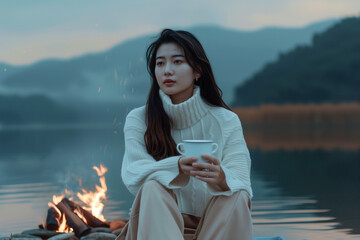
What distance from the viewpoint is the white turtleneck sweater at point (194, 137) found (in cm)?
288

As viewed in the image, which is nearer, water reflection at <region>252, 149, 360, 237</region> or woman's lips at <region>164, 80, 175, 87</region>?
woman's lips at <region>164, 80, 175, 87</region>

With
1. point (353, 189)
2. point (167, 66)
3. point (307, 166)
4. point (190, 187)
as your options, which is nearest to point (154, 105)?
point (167, 66)

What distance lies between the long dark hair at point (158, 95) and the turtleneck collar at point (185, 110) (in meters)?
0.03

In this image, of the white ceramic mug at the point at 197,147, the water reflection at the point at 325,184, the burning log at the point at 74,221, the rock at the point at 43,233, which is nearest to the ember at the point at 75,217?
the burning log at the point at 74,221

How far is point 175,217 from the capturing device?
105 inches

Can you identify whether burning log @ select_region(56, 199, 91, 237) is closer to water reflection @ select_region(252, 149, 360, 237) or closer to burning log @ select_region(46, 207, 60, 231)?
burning log @ select_region(46, 207, 60, 231)

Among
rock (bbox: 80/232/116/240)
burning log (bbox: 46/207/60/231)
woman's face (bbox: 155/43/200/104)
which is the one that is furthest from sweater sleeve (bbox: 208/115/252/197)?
burning log (bbox: 46/207/60/231)

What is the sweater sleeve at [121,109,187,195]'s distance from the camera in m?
2.68

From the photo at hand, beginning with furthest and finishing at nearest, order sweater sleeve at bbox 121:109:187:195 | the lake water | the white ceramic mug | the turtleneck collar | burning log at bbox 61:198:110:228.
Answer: the lake water < burning log at bbox 61:198:110:228 < the turtleneck collar < sweater sleeve at bbox 121:109:187:195 < the white ceramic mug

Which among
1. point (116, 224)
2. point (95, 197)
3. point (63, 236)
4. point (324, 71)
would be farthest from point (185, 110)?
point (324, 71)

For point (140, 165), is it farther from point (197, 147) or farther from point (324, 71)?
point (324, 71)

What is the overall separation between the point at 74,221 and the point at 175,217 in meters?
2.43

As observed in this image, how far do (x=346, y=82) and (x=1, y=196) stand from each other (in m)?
46.0

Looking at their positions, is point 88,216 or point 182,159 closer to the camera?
point 182,159
